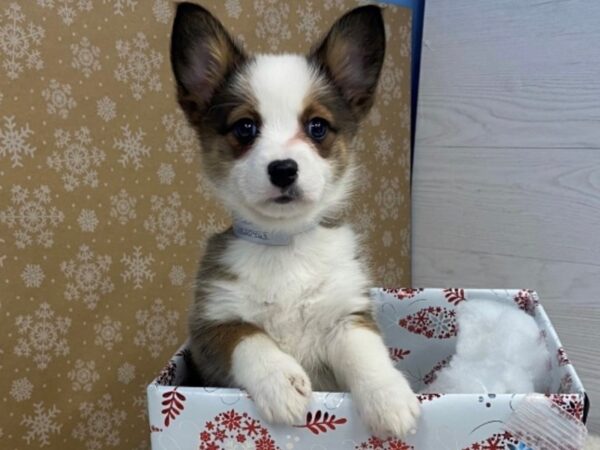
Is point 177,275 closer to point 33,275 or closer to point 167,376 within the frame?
point 33,275

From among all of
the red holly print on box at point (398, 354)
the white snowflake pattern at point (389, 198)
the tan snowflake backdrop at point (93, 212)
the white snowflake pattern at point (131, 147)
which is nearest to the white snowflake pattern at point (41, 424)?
the tan snowflake backdrop at point (93, 212)

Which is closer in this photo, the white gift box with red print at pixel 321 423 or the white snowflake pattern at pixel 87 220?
the white gift box with red print at pixel 321 423

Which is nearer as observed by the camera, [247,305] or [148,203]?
[247,305]

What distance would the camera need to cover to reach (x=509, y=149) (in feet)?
7.13

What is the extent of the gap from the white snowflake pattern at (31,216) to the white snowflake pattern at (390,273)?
125 centimetres

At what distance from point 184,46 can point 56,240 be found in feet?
2.10

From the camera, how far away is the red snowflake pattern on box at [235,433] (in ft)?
3.15

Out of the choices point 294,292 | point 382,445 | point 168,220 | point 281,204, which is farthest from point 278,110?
point 168,220

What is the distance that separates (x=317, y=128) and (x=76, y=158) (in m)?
0.71

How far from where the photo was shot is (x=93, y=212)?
5.47ft

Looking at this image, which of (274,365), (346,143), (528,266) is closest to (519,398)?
(274,365)

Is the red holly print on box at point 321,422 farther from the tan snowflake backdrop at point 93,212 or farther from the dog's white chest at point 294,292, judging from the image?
the tan snowflake backdrop at point 93,212

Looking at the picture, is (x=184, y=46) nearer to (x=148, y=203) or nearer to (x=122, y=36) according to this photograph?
(x=122, y=36)

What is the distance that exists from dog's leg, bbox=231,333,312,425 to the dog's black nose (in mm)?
282
